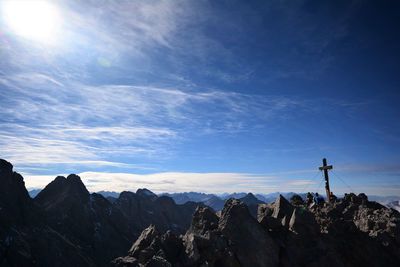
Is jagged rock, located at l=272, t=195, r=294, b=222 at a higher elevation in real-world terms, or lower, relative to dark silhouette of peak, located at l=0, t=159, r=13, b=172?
lower

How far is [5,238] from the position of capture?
406ft

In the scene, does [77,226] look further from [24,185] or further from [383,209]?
[383,209]

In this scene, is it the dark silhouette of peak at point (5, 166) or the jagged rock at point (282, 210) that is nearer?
the jagged rock at point (282, 210)

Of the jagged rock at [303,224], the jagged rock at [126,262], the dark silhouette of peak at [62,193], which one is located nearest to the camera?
the jagged rock at [126,262]

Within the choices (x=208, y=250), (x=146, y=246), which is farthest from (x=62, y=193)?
(x=208, y=250)

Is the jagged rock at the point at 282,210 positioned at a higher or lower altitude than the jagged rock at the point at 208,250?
higher

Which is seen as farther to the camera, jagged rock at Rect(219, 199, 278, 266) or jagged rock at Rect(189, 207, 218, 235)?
jagged rock at Rect(189, 207, 218, 235)

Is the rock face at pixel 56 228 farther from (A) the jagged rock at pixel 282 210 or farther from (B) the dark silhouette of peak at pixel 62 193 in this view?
(A) the jagged rock at pixel 282 210

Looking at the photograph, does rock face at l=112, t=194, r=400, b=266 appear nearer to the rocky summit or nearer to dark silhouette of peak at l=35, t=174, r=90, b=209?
the rocky summit

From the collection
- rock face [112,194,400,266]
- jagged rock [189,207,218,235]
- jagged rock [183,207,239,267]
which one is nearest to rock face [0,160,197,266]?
jagged rock [189,207,218,235]

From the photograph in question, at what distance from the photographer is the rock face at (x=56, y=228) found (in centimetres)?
12862

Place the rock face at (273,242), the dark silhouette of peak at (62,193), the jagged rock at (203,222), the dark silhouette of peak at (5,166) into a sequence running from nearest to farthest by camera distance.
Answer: the rock face at (273,242), the jagged rock at (203,222), the dark silhouette of peak at (5,166), the dark silhouette of peak at (62,193)

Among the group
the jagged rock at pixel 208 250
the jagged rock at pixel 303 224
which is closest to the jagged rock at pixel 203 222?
the jagged rock at pixel 208 250

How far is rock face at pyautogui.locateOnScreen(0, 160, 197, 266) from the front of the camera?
129 meters
